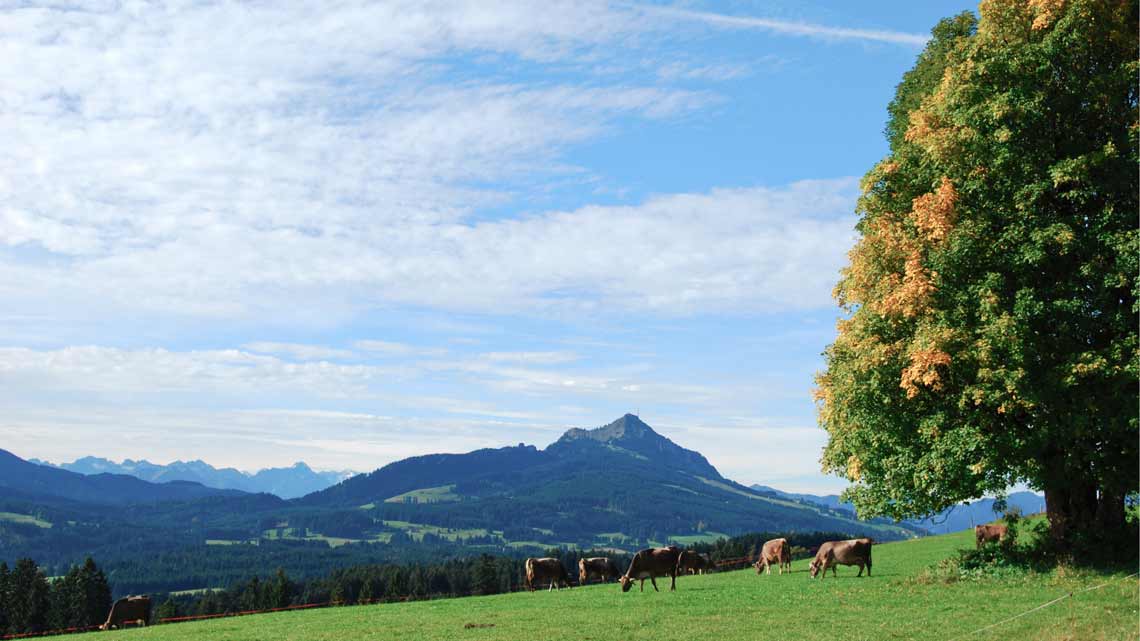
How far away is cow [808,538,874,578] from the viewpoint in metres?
46.0

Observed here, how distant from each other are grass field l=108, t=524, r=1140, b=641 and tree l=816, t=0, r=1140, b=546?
422 centimetres

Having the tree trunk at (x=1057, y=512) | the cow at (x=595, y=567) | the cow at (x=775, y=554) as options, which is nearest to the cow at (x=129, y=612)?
the cow at (x=595, y=567)

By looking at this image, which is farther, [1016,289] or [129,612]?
[129,612]

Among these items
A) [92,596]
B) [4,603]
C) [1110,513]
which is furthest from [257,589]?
[1110,513]

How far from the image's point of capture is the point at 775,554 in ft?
197

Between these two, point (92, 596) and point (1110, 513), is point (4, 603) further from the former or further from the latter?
point (1110, 513)

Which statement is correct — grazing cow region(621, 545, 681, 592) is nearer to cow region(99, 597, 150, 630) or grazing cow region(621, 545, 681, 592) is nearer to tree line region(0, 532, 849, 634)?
cow region(99, 597, 150, 630)

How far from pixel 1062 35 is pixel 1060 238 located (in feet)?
24.1

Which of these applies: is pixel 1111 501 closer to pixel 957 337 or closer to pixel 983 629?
pixel 957 337

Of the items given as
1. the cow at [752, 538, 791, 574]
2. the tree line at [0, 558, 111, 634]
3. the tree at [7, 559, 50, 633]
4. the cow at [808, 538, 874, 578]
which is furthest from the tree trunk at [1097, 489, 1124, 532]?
the tree at [7, 559, 50, 633]

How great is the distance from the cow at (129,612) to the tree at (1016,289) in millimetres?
54386

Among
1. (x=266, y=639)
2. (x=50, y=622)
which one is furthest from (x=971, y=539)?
(x=50, y=622)

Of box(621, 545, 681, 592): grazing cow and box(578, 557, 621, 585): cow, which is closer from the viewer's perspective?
box(621, 545, 681, 592): grazing cow

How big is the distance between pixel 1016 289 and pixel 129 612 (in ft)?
207
